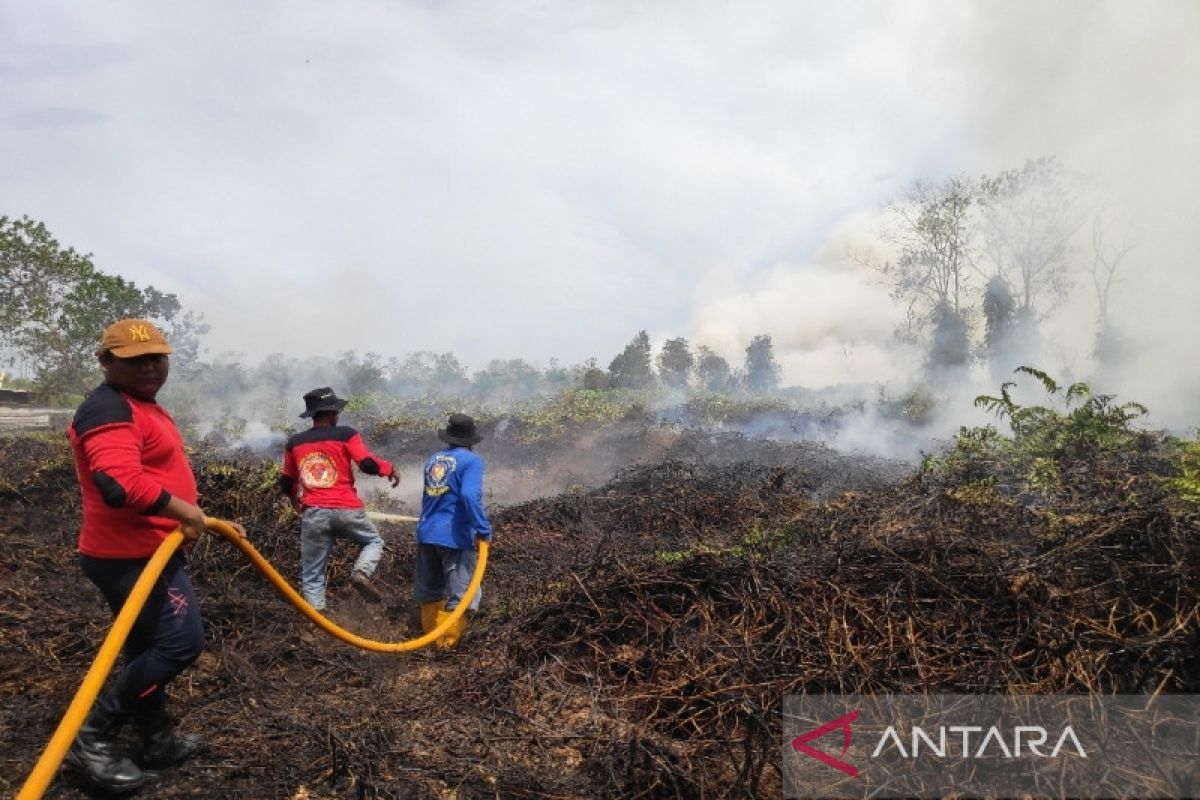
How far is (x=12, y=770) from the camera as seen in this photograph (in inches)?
117

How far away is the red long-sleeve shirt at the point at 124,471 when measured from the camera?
2852 mm

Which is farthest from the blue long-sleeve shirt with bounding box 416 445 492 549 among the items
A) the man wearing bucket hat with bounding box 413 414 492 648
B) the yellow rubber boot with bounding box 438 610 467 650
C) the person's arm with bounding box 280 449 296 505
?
the person's arm with bounding box 280 449 296 505

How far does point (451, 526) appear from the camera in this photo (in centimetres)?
569

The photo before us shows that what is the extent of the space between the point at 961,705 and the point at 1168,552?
1631mm

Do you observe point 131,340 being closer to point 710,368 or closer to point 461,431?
point 461,431

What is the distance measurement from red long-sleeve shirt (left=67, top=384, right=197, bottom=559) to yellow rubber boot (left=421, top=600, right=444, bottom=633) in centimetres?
292

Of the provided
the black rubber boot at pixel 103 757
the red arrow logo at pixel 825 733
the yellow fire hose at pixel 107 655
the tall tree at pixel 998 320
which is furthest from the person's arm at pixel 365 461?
the tall tree at pixel 998 320

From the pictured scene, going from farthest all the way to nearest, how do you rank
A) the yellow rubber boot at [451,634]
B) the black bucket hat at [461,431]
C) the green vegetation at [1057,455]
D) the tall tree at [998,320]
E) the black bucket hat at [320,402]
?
the tall tree at [998,320], the green vegetation at [1057,455], the black bucket hat at [461,431], the black bucket hat at [320,402], the yellow rubber boot at [451,634]

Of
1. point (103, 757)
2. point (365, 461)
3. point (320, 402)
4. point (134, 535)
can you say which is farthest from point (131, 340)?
point (365, 461)

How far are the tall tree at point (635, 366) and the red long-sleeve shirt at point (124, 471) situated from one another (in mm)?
34608

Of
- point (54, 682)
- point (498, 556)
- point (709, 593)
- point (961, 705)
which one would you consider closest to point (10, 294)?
point (498, 556)

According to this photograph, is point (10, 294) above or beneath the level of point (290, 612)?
above

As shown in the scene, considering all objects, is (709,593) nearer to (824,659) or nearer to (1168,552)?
(824,659)

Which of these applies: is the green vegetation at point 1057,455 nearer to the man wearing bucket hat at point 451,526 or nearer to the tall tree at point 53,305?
the man wearing bucket hat at point 451,526
